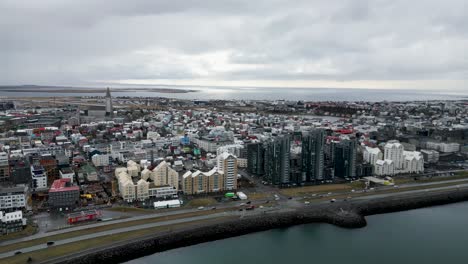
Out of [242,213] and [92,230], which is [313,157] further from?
[92,230]

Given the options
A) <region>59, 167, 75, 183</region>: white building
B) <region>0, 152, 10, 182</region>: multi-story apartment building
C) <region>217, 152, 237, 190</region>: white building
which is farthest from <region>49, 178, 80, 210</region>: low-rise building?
<region>217, 152, 237, 190</region>: white building

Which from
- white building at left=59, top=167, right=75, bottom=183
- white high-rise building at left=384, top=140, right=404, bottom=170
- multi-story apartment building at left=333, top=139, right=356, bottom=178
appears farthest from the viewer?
white high-rise building at left=384, top=140, right=404, bottom=170

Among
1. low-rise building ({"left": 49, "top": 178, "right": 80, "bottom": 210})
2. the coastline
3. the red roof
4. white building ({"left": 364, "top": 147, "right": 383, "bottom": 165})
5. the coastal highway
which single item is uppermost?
white building ({"left": 364, "top": 147, "right": 383, "bottom": 165})

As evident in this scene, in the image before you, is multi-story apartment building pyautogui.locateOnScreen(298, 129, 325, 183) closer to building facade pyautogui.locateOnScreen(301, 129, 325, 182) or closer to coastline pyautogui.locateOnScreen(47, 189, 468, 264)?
building facade pyautogui.locateOnScreen(301, 129, 325, 182)

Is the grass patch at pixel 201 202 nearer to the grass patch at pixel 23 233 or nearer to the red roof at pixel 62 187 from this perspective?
the red roof at pixel 62 187

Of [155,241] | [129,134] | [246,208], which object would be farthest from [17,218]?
[129,134]

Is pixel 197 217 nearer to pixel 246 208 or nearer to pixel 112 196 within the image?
pixel 246 208

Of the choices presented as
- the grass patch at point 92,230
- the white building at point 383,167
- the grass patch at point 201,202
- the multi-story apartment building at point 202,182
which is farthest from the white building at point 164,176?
the white building at point 383,167

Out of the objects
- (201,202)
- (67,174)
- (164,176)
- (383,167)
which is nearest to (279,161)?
(201,202)
